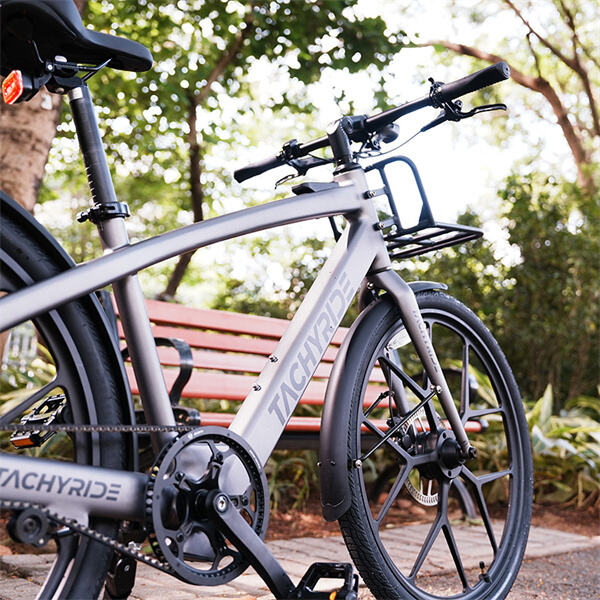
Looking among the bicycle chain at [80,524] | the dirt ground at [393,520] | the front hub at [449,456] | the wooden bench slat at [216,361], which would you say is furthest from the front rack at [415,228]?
the dirt ground at [393,520]

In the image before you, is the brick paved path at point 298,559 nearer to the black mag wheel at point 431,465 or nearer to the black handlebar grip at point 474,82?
the black mag wheel at point 431,465

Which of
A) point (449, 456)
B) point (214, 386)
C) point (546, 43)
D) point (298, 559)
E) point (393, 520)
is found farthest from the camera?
point (546, 43)

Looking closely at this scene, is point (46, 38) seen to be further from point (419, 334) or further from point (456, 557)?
point (456, 557)

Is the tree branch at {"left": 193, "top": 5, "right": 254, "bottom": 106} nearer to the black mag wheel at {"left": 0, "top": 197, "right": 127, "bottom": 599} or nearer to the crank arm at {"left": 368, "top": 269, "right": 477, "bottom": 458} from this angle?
the crank arm at {"left": 368, "top": 269, "right": 477, "bottom": 458}

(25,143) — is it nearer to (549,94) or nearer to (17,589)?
(17,589)

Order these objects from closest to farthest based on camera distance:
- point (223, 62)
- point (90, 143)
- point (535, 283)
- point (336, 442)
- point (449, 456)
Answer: point (90, 143) < point (336, 442) < point (449, 456) < point (223, 62) < point (535, 283)

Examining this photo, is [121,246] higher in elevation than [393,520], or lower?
higher

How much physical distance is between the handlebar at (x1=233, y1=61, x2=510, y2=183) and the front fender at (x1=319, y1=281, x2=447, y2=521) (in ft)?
2.08

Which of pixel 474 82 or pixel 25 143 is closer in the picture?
pixel 474 82

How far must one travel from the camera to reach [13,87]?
1433mm

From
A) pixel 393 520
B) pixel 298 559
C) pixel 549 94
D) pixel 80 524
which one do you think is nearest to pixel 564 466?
pixel 393 520

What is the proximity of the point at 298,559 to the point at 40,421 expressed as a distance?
1487 mm

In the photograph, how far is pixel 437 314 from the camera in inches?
81.5

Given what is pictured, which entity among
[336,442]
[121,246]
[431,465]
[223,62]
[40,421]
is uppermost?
[223,62]
